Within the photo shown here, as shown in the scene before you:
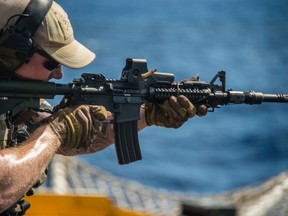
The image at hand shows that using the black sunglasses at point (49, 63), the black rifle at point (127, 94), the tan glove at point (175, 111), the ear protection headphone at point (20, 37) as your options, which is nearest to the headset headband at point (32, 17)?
the ear protection headphone at point (20, 37)

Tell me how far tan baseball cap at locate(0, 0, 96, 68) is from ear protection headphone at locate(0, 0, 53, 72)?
0.06 m

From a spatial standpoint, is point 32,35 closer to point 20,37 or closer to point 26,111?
point 20,37

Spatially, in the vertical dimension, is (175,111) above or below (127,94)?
below

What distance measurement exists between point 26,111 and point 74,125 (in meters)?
0.77

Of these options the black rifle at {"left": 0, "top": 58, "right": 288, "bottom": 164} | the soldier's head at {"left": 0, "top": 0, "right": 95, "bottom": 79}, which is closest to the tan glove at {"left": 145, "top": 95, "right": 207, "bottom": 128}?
the black rifle at {"left": 0, "top": 58, "right": 288, "bottom": 164}

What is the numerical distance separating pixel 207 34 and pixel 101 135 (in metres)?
46.9

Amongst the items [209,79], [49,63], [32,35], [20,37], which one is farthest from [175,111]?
[209,79]

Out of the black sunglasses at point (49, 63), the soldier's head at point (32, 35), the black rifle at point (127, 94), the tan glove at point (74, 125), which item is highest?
the soldier's head at point (32, 35)

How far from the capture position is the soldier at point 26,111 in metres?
5.60

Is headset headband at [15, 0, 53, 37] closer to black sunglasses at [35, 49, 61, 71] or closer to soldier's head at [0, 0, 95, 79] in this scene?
soldier's head at [0, 0, 95, 79]

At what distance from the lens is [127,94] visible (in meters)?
6.54

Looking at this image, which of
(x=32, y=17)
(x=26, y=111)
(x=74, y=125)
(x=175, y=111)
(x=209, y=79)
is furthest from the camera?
(x=209, y=79)

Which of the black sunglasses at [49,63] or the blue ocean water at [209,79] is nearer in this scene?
the black sunglasses at [49,63]

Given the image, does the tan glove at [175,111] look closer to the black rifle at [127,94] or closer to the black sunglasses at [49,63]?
the black rifle at [127,94]
